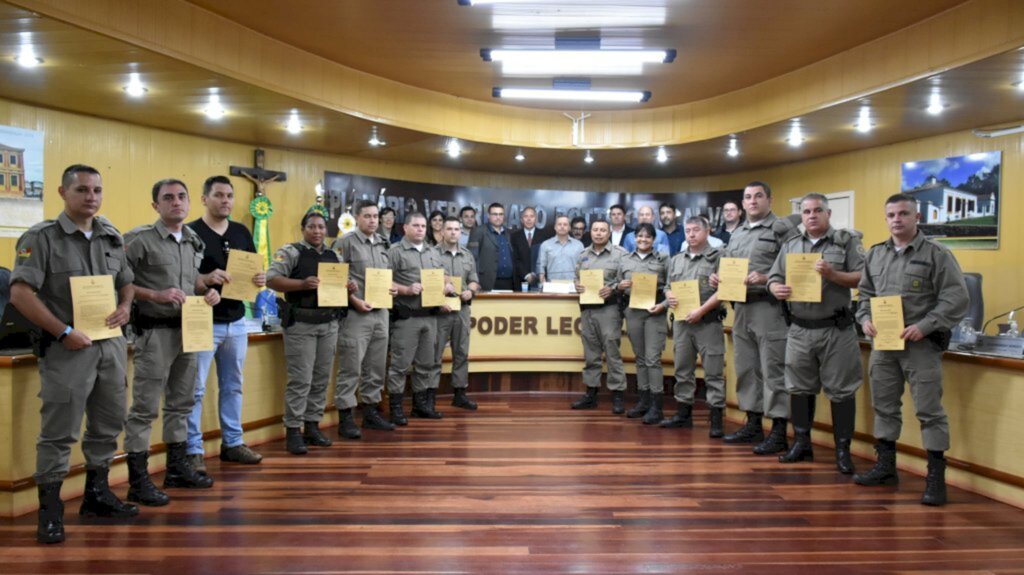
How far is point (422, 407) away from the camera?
19.8 ft

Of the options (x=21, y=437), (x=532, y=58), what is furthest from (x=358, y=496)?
(x=532, y=58)

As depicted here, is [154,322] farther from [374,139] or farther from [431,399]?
[374,139]

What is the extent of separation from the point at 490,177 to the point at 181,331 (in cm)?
740

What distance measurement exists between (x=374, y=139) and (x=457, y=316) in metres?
2.83

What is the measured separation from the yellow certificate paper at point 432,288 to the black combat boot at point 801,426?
2.72m

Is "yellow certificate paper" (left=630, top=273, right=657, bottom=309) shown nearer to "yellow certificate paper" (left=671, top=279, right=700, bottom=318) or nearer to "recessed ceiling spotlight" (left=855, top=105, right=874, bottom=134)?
"yellow certificate paper" (left=671, top=279, right=700, bottom=318)

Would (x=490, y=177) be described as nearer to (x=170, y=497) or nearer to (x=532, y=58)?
(x=532, y=58)

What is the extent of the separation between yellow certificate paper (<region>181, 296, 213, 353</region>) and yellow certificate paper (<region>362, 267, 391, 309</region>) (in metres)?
1.55

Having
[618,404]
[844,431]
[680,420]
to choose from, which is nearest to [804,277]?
[844,431]

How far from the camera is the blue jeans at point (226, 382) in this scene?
4.07 m

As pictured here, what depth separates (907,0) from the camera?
16.1 feet

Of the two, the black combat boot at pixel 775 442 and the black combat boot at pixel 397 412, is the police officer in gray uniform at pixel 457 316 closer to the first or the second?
the black combat boot at pixel 397 412

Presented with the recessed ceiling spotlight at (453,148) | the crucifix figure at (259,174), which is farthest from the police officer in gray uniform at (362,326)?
the crucifix figure at (259,174)

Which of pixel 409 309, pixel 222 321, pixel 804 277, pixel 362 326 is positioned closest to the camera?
pixel 222 321
